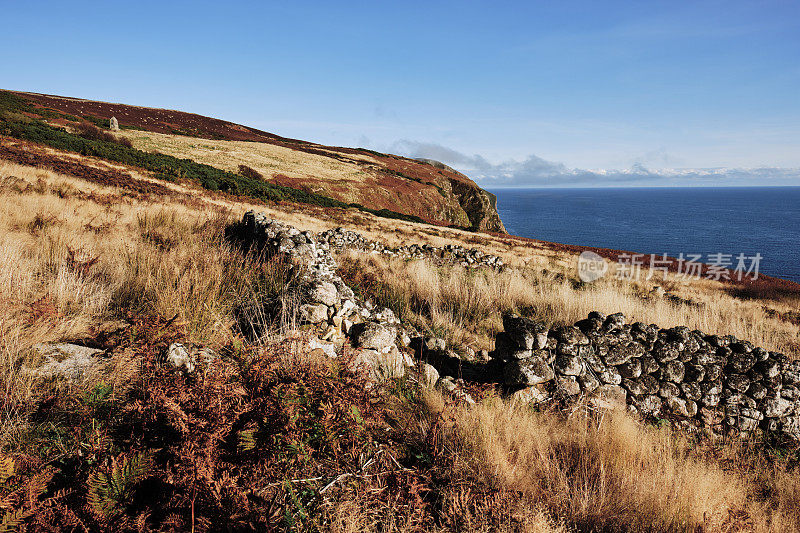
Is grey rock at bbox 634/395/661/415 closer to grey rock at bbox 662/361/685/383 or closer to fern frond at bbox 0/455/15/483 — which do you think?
grey rock at bbox 662/361/685/383

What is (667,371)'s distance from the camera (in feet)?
16.9

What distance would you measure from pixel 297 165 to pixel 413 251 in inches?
1404

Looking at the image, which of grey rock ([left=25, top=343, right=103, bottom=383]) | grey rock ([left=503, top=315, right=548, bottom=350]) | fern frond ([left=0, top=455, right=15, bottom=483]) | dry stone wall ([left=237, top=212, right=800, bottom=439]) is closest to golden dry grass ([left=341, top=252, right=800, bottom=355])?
dry stone wall ([left=237, top=212, right=800, bottom=439])

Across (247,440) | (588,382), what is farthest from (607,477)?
(247,440)

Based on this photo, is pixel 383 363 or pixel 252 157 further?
pixel 252 157

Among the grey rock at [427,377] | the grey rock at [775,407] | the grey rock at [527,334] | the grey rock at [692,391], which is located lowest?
the grey rock at [775,407]

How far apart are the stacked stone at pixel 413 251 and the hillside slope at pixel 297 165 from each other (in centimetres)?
2522

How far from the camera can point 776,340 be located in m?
8.11

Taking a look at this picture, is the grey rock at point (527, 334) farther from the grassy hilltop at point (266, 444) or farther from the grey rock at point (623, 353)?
the grey rock at point (623, 353)

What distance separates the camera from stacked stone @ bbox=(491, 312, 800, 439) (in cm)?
463

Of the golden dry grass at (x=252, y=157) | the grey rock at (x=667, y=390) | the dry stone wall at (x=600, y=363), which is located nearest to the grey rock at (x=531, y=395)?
the dry stone wall at (x=600, y=363)

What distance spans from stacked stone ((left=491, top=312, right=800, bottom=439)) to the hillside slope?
36452 mm

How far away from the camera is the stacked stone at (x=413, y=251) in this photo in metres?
13.9

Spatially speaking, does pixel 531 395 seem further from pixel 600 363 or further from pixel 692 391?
pixel 692 391
